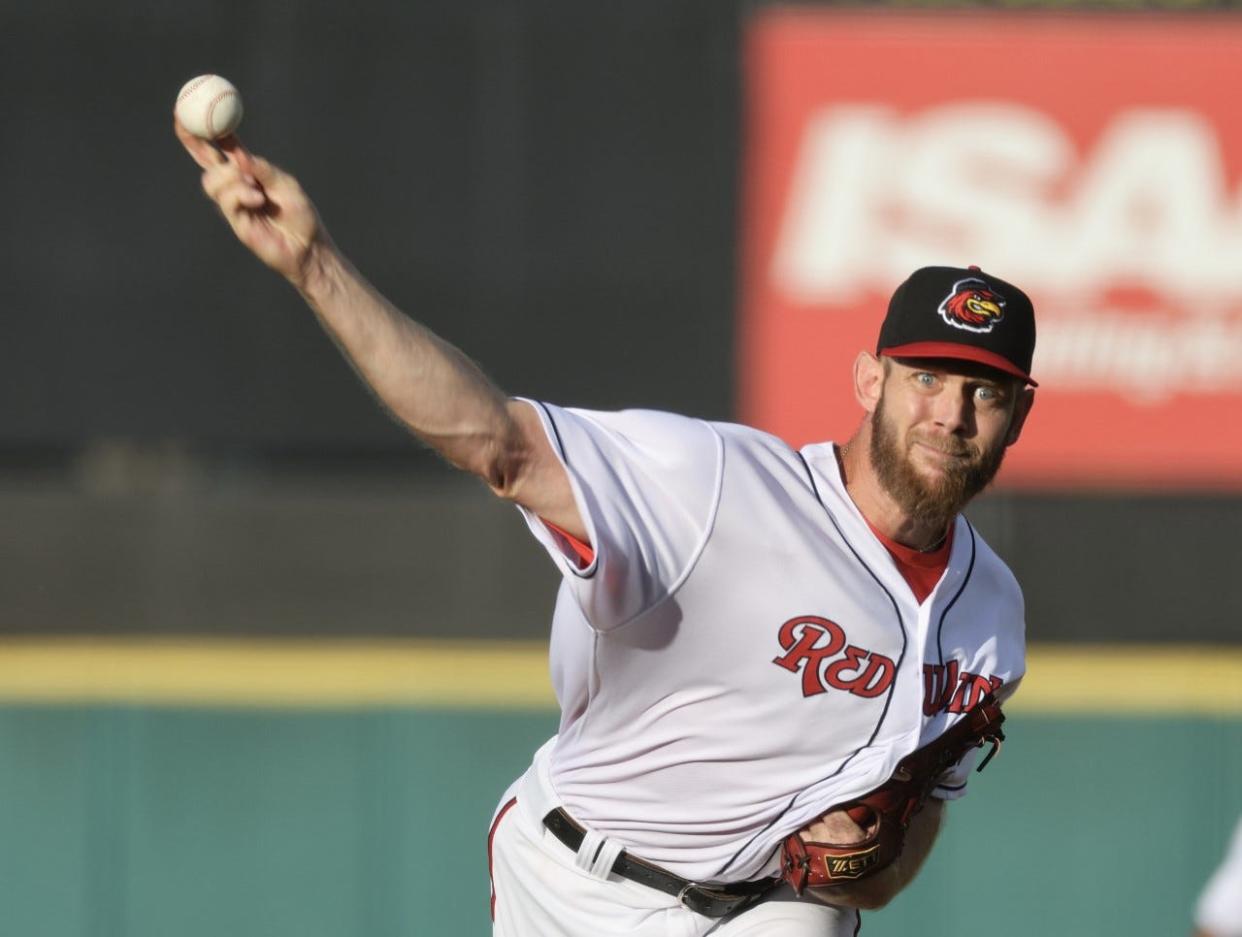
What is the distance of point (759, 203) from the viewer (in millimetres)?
4309

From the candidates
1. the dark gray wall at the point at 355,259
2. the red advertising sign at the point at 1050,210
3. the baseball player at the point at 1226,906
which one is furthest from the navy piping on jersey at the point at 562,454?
the red advertising sign at the point at 1050,210

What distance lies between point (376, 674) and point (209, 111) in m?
2.63

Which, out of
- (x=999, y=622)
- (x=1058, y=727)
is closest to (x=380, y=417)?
(x=1058, y=727)

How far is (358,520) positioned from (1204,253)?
2048 mm

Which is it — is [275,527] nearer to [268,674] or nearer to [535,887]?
[268,674]

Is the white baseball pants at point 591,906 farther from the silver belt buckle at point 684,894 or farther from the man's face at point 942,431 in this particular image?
the man's face at point 942,431

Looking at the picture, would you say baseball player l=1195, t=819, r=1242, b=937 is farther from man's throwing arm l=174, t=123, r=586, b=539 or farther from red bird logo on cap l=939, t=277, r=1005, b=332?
man's throwing arm l=174, t=123, r=586, b=539

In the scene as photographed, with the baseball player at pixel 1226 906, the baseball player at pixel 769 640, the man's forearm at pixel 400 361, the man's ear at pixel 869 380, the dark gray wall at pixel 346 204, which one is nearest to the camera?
the man's forearm at pixel 400 361

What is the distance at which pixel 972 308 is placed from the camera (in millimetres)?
2242

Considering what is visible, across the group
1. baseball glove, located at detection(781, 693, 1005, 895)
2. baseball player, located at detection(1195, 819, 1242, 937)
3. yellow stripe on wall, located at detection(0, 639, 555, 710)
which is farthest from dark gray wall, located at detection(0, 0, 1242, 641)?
baseball glove, located at detection(781, 693, 1005, 895)

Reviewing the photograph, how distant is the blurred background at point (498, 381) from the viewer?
13.6ft

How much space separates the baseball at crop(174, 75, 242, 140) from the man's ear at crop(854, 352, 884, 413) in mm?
873

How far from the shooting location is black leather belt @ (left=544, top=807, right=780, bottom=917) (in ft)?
7.87

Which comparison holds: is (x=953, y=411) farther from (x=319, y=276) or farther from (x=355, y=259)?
(x=355, y=259)
